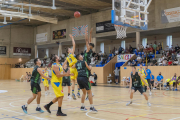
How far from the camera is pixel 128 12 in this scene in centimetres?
1095

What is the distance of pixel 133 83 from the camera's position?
7652mm

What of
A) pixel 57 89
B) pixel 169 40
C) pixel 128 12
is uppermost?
pixel 169 40

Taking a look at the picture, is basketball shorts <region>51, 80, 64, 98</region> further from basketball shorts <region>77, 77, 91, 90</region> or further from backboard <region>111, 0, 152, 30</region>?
backboard <region>111, 0, 152, 30</region>

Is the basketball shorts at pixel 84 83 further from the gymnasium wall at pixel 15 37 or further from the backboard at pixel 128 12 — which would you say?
the gymnasium wall at pixel 15 37

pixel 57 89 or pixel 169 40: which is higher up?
pixel 169 40

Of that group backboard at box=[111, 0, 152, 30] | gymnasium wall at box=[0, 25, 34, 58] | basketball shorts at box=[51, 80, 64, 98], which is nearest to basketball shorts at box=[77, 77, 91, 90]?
Result: basketball shorts at box=[51, 80, 64, 98]

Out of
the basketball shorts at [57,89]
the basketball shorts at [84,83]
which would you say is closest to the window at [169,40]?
the basketball shorts at [84,83]

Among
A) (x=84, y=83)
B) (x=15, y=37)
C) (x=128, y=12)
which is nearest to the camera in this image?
(x=84, y=83)

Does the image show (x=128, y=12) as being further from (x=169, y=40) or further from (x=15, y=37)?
(x=15, y=37)

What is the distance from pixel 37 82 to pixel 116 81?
16.7 m

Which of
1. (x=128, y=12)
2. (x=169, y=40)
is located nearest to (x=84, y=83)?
(x=128, y=12)

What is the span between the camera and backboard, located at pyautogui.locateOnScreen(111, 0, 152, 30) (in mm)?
10742

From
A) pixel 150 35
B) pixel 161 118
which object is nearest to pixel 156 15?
pixel 150 35

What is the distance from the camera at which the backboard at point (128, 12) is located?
35.2ft
